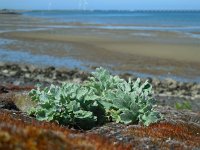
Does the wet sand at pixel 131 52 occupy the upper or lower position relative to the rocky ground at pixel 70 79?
lower

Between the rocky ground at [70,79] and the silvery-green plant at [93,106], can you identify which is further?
the rocky ground at [70,79]

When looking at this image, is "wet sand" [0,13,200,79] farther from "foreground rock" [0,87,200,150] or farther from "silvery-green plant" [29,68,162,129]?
"silvery-green plant" [29,68,162,129]

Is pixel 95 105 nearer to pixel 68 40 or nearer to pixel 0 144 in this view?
pixel 0 144

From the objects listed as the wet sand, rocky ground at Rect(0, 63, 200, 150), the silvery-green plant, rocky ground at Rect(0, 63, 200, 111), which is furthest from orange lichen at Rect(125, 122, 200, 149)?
the wet sand

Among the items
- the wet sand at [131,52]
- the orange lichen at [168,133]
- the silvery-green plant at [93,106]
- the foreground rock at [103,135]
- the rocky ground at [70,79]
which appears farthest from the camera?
Result: the wet sand at [131,52]

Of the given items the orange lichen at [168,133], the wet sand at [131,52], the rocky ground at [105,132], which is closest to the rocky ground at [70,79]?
the rocky ground at [105,132]

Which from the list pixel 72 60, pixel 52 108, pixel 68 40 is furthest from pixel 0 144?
pixel 68 40

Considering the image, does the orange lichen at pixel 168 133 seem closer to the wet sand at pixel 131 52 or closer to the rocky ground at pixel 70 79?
the rocky ground at pixel 70 79
